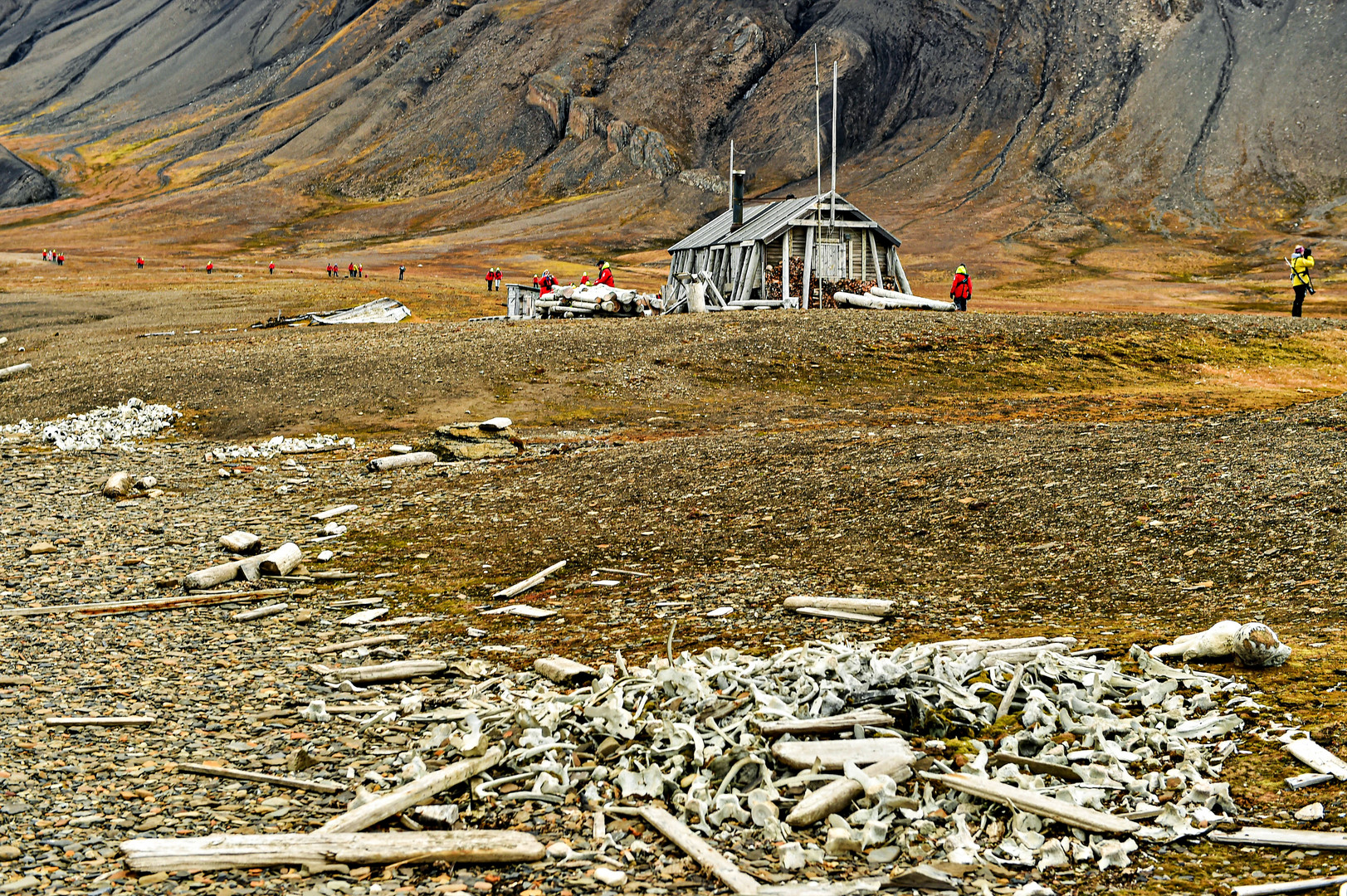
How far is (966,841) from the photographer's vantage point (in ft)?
17.0

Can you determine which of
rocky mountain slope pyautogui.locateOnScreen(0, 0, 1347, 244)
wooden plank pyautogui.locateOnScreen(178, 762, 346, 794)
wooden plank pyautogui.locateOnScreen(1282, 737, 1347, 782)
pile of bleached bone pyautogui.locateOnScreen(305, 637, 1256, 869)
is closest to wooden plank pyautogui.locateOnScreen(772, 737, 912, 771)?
pile of bleached bone pyautogui.locateOnScreen(305, 637, 1256, 869)

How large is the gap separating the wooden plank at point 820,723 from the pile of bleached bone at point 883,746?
0.04 ft

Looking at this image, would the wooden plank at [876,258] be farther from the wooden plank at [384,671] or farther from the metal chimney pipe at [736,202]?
the wooden plank at [384,671]

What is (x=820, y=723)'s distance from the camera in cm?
622

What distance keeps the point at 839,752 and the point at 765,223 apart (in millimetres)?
34948

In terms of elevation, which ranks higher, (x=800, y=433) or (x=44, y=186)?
(x=44, y=186)

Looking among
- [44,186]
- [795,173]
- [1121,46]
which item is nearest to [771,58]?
[795,173]

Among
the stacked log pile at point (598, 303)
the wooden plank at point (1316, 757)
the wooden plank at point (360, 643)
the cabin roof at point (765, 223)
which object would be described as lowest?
the wooden plank at point (360, 643)

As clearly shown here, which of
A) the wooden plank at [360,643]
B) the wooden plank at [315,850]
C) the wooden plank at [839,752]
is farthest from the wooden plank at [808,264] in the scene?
the wooden plank at [315,850]

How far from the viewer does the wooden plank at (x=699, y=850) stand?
4.92 metres

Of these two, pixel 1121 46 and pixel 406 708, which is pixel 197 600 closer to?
pixel 406 708

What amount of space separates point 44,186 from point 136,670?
171496mm

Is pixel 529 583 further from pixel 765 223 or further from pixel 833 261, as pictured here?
pixel 765 223

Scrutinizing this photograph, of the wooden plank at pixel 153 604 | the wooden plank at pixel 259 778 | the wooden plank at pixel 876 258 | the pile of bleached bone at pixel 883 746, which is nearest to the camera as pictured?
the pile of bleached bone at pixel 883 746
